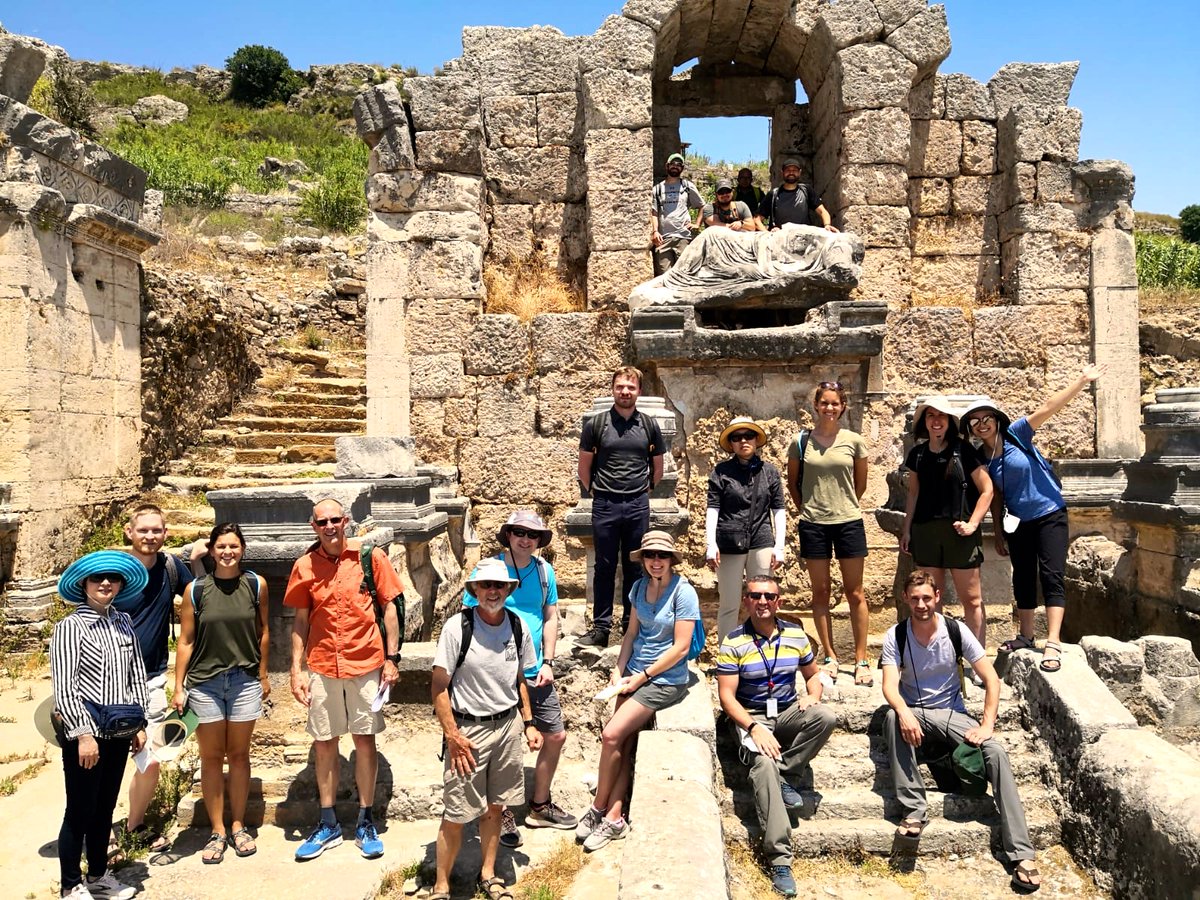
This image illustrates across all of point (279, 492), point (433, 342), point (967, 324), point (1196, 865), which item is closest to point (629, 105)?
point (433, 342)

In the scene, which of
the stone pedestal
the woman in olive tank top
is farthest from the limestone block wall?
the stone pedestal

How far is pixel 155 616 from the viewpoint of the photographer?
13.4ft

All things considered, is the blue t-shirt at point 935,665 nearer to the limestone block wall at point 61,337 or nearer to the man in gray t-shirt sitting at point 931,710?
the man in gray t-shirt sitting at point 931,710

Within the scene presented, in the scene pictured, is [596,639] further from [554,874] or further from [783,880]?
[783,880]

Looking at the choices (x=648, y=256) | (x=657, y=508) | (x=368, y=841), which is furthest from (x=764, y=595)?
(x=648, y=256)

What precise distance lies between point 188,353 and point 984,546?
949cm

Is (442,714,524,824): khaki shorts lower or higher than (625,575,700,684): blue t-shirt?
lower

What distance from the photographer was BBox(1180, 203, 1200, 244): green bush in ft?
129

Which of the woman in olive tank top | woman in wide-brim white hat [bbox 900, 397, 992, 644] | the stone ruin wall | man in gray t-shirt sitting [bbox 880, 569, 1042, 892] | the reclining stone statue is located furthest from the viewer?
the stone ruin wall

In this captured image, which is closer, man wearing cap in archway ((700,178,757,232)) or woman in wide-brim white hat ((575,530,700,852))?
woman in wide-brim white hat ((575,530,700,852))

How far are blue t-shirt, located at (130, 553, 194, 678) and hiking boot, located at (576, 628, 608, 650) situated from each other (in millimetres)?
A: 2192

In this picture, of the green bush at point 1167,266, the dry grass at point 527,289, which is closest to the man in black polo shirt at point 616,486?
the dry grass at point 527,289

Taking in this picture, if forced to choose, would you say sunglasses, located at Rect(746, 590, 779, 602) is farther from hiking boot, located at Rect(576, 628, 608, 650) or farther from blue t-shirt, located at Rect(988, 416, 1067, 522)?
blue t-shirt, located at Rect(988, 416, 1067, 522)

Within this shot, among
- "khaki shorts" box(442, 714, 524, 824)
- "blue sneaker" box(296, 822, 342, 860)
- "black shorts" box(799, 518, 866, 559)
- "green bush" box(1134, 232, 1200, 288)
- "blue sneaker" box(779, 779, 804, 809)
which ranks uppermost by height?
"green bush" box(1134, 232, 1200, 288)
